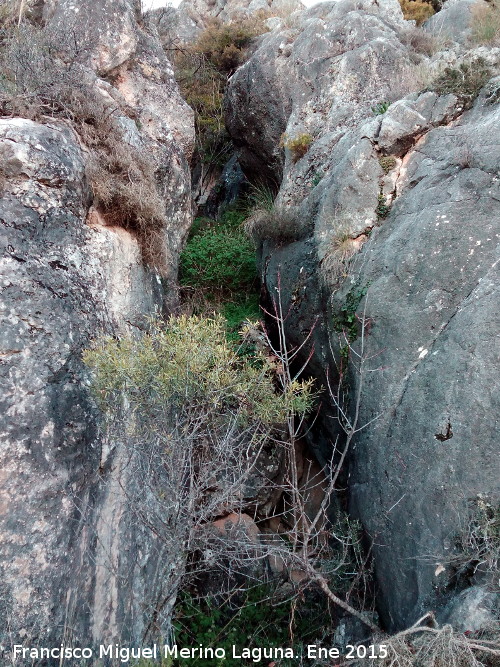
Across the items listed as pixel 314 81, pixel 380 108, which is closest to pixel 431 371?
pixel 380 108

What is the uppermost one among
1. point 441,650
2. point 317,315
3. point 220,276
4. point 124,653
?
point 317,315

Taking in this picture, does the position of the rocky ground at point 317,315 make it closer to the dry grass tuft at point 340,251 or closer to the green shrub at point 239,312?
the dry grass tuft at point 340,251

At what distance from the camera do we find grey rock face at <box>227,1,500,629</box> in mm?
5215

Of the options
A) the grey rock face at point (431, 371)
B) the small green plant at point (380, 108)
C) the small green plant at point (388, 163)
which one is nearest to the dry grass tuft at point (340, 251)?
the grey rock face at point (431, 371)

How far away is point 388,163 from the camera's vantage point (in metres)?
7.78

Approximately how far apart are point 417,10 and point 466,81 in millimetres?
9170

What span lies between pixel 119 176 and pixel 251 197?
4823 mm

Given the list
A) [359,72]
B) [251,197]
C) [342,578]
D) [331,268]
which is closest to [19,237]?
[331,268]

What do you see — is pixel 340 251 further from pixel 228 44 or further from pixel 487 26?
pixel 228 44

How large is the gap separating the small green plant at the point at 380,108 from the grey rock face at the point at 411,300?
0.30 m

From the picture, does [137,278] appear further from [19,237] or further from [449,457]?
[449,457]

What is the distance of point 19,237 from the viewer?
5766mm

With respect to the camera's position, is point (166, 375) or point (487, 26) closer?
point (166, 375)

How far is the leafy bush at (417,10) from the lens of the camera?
1520 cm
